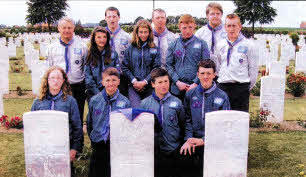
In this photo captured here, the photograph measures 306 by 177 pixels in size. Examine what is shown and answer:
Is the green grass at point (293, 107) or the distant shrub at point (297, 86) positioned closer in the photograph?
the green grass at point (293, 107)

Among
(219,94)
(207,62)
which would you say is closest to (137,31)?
(207,62)

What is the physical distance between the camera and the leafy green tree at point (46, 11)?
45.8m

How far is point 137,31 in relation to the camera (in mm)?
4945

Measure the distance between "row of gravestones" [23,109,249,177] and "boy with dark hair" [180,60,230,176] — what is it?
48 cm

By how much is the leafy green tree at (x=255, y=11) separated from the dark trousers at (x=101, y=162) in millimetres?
53385

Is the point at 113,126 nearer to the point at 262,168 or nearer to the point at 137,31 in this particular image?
the point at 137,31

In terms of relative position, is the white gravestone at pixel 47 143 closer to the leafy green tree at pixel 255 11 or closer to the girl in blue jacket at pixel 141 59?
the girl in blue jacket at pixel 141 59

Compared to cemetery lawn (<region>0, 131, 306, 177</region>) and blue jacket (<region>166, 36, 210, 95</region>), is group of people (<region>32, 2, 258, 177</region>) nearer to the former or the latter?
blue jacket (<region>166, 36, 210, 95</region>)

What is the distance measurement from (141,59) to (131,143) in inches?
74.2

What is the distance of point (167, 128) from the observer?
3912 millimetres

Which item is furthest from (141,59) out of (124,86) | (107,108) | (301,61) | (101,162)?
(301,61)

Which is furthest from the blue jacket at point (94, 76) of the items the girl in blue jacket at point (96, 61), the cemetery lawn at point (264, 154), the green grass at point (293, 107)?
the green grass at point (293, 107)

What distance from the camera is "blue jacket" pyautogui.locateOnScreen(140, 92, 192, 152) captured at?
3.89 meters

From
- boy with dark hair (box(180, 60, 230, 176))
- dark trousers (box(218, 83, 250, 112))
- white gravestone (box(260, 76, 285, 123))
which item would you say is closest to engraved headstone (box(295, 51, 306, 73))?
white gravestone (box(260, 76, 285, 123))
